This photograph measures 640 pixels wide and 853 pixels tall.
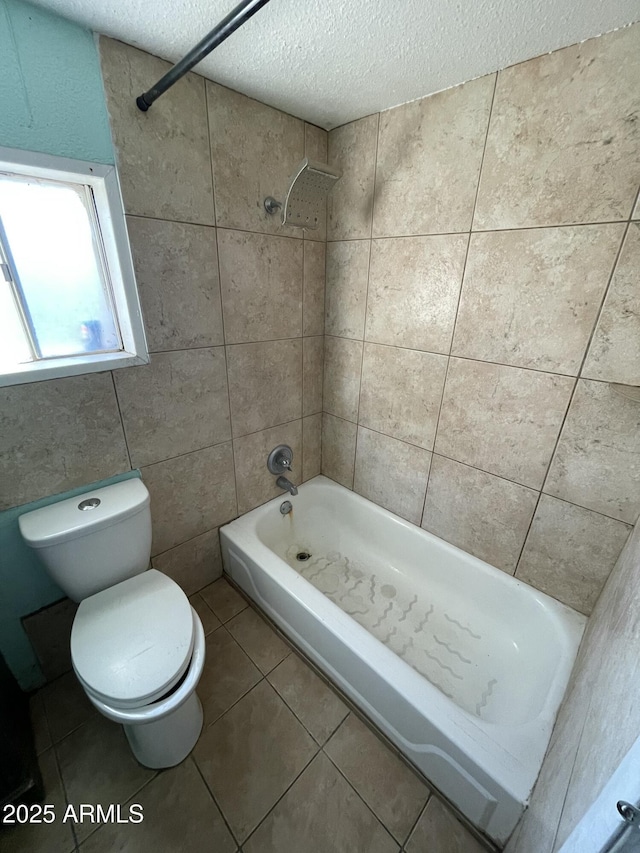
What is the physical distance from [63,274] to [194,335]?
0.43 metres

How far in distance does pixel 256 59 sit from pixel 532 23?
0.75m

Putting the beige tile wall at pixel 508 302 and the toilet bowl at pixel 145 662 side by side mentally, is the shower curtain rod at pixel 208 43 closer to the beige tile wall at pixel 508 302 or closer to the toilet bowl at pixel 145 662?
the beige tile wall at pixel 508 302

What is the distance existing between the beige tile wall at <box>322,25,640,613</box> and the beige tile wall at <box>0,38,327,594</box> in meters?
0.32

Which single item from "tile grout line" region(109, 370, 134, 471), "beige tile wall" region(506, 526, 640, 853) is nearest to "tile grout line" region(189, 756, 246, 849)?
"beige tile wall" region(506, 526, 640, 853)

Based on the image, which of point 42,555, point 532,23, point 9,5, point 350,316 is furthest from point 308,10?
point 42,555

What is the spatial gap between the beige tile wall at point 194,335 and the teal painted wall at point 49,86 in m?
0.05

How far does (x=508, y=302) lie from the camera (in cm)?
119

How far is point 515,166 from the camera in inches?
42.7

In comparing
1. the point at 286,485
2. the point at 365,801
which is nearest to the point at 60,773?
the point at 365,801

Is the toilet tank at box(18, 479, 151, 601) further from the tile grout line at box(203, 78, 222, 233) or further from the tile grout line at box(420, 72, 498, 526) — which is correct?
the tile grout line at box(420, 72, 498, 526)

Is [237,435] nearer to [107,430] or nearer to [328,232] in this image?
[107,430]

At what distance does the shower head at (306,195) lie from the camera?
119cm

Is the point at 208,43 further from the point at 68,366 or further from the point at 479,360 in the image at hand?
the point at 479,360

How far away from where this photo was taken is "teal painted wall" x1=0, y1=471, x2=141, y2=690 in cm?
111
